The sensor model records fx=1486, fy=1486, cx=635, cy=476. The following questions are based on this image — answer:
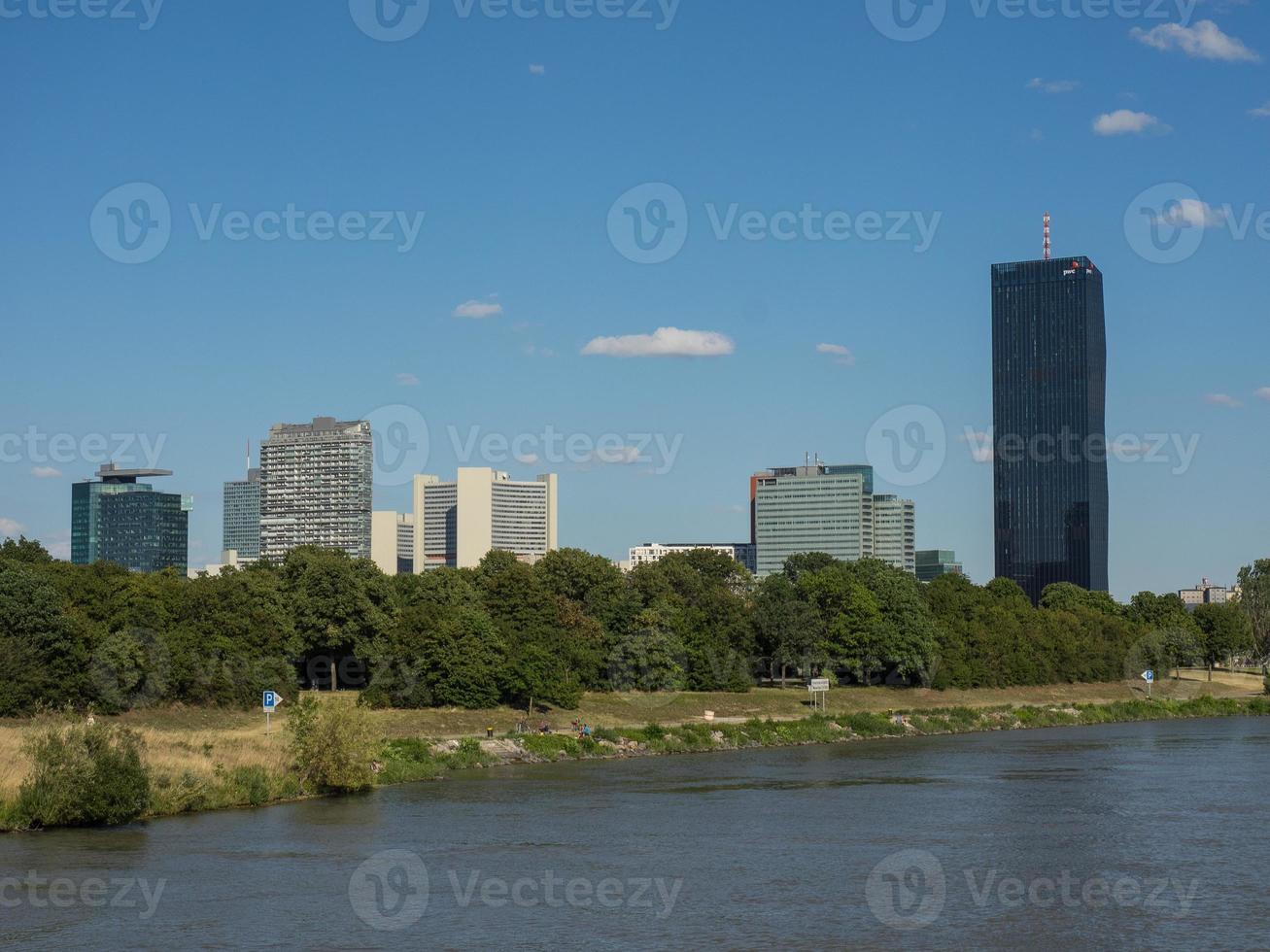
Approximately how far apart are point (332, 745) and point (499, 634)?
34409mm

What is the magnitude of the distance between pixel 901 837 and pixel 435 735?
36260 millimetres

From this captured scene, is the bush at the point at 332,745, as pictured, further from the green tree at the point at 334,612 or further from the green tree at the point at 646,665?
the green tree at the point at 646,665

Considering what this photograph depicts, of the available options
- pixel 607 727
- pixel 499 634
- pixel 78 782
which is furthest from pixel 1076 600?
pixel 78 782

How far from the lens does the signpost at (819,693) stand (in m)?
103

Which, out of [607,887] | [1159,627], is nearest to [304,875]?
[607,887]

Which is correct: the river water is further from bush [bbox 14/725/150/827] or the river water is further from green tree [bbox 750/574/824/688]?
green tree [bbox 750/574/824/688]

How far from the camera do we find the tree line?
3098 inches

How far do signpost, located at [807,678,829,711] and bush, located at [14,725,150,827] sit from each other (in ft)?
197

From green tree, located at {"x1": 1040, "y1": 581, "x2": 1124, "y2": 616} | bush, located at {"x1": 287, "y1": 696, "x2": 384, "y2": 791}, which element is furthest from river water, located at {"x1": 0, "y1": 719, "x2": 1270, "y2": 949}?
green tree, located at {"x1": 1040, "y1": 581, "x2": 1124, "y2": 616}

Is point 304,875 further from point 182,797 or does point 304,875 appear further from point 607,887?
point 182,797

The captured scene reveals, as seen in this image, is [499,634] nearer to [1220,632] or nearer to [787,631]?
[787,631]

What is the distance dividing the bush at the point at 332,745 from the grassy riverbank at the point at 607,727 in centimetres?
60

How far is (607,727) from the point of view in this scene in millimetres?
86938

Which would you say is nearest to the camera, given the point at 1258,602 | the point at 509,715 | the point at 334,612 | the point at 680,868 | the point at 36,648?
the point at 680,868
